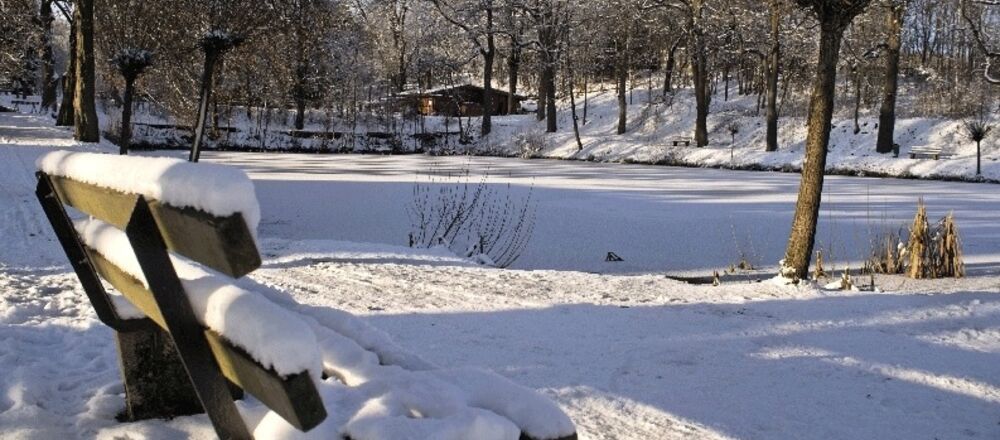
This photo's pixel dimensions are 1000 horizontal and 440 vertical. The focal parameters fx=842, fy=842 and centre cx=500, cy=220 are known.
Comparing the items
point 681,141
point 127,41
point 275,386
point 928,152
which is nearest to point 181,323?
point 275,386

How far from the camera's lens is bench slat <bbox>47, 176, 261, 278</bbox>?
1243mm

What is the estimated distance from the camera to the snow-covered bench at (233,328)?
1.32m

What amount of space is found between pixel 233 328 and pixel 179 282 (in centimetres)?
21

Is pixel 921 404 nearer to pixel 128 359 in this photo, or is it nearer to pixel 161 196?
pixel 128 359

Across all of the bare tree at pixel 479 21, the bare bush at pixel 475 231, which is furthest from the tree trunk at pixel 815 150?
the bare tree at pixel 479 21

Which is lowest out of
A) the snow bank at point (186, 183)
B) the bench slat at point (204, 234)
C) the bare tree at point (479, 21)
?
the bench slat at point (204, 234)

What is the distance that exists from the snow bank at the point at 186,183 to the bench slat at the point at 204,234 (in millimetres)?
13

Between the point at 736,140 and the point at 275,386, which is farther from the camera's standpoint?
the point at 736,140

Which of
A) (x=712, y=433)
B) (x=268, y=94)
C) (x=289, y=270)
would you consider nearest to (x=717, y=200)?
(x=289, y=270)

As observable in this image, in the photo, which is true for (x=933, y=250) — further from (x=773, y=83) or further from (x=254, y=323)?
(x=773, y=83)

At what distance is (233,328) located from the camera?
4.87 ft

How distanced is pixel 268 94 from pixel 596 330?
35.1 m

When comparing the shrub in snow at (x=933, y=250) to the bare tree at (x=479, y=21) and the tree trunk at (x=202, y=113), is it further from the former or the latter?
the bare tree at (x=479, y=21)

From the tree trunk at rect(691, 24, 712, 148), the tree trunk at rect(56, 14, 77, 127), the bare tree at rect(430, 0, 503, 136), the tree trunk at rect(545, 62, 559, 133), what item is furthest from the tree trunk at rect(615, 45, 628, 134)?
the tree trunk at rect(56, 14, 77, 127)
